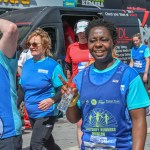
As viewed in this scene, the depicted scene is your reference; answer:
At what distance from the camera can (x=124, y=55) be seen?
39.0 ft

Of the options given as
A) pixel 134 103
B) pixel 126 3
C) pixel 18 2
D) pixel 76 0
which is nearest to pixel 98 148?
pixel 134 103

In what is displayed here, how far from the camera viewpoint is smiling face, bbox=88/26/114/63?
2887 mm

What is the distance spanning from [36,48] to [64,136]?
2999 millimetres

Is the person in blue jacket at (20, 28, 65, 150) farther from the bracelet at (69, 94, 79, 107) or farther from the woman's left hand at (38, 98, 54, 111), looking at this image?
the bracelet at (69, 94, 79, 107)

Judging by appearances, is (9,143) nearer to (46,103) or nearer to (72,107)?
(72,107)

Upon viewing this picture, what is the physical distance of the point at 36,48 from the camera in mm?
5117

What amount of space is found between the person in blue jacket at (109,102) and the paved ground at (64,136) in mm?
3911

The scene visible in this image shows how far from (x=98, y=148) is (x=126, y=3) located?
62.0 ft

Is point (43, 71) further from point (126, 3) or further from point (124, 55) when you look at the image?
point (126, 3)

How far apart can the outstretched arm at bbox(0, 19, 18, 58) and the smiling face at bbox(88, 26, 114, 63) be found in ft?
2.18

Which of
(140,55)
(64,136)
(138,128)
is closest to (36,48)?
(138,128)

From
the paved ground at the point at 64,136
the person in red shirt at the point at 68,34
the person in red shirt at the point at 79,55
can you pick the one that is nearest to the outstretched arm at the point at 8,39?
the person in red shirt at the point at 79,55

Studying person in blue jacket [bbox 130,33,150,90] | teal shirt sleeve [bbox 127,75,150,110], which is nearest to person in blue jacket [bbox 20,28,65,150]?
teal shirt sleeve [bbox 127,75,150,110]

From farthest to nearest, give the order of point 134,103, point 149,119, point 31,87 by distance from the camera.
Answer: point 149,119 → point 31,87 → point 134,103
